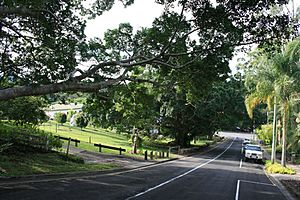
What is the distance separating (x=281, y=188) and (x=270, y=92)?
12173mm

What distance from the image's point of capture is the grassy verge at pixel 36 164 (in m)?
13.9

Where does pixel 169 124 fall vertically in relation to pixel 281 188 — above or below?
above

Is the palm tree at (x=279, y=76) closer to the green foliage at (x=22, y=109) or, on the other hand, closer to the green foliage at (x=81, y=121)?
the green foliage at (x=22, y=109)

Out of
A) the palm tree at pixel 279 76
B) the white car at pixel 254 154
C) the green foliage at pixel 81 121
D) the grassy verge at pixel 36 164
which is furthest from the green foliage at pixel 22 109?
the green foliage at pixel 81 121

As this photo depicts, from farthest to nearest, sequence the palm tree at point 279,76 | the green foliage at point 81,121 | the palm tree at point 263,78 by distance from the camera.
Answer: the green foliage at point 81,121
the palm tree at point 263,78
the palm tree at point 279,76

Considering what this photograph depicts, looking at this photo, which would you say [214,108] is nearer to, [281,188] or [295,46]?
[295,46]

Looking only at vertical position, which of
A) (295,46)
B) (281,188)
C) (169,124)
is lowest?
(281,188)

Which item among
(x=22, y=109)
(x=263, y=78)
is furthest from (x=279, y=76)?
(x=22, y=109)

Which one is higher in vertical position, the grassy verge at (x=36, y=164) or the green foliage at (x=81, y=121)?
the green foliage at (x=81, y=121)

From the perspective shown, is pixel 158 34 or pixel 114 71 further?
pixel 114 71

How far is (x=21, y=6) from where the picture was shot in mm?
11656

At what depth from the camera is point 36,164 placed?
16109mm

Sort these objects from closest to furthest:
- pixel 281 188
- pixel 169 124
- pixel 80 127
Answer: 1. pixel 281 188
2. pixel 169 124
3. pixel 80 127

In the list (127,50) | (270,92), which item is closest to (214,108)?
(270,92)
